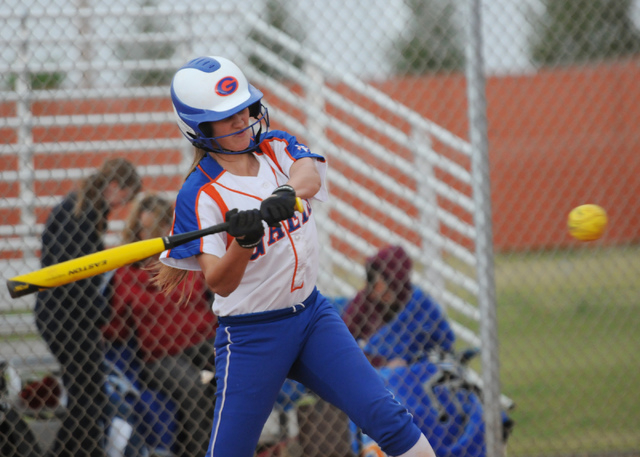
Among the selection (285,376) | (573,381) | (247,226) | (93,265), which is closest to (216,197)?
(247,226)

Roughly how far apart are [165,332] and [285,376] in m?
1.72

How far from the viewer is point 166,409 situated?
4.08 meters

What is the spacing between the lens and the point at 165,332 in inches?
161

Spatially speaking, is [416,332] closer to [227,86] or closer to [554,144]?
[227,86]

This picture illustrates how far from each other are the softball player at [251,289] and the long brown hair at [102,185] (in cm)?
158

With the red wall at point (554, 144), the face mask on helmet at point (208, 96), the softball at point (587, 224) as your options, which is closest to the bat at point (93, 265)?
the face mask on helmet at point (208, 96)

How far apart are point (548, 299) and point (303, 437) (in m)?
6.49

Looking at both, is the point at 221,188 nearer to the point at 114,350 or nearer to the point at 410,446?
the point at 410,446

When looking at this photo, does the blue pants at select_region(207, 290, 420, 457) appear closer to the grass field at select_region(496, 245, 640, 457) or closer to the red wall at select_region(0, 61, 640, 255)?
the grass field at select_region(496, 245, 640, 457)

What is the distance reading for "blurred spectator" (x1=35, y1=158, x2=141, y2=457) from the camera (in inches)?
152

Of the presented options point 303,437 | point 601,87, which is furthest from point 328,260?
point 601,87

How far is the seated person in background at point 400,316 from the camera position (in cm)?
431

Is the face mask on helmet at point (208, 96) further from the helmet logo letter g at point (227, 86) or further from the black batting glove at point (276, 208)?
the black batting glove at point (276, 208)

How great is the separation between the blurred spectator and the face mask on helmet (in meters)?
1.70
